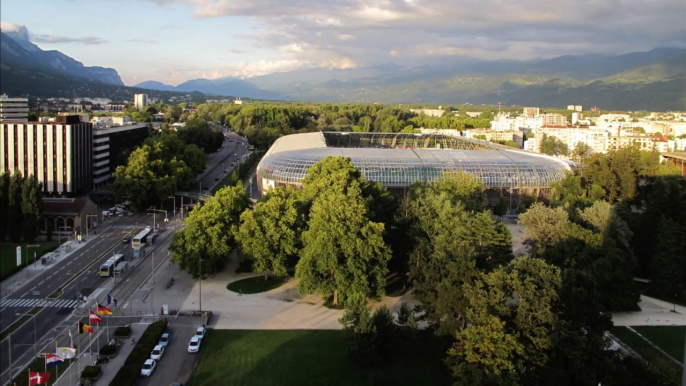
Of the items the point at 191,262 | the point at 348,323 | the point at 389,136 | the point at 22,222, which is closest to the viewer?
the point at 348,323

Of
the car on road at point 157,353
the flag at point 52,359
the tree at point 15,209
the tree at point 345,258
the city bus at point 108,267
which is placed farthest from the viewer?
the tree at point 15,209

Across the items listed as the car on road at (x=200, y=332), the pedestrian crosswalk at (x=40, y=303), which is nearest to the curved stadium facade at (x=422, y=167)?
the pedestrian crosswalk at (x=40, y=303)

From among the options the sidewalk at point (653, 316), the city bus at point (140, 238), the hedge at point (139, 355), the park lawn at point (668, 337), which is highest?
the city bus at point (140, 238)

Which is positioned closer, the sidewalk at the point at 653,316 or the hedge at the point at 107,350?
the hedge at the point at 107,350

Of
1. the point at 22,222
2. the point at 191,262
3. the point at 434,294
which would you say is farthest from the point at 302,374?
the point at 22,222

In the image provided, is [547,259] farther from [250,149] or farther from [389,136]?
[250,149]

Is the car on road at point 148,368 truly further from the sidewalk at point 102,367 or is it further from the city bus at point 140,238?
the city bus at point 140,238
